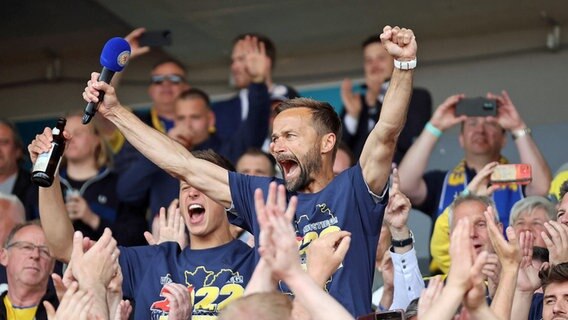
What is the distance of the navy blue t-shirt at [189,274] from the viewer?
4.99 metres

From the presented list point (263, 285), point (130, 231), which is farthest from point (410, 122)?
point (263, 285)

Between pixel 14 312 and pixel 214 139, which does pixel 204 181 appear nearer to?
pixel 14 312

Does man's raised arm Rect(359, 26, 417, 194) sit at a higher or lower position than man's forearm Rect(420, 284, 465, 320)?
higher

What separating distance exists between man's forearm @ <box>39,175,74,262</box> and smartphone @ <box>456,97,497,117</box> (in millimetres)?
2611

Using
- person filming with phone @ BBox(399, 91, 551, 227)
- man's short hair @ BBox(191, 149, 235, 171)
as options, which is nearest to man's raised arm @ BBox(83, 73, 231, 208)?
man's short hair @ BBox(191, 149, 235, 171)

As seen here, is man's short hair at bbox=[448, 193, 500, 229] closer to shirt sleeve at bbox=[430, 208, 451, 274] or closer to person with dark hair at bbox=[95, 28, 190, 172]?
shirt sleeve at bbox=[430, 208, 451, 274]

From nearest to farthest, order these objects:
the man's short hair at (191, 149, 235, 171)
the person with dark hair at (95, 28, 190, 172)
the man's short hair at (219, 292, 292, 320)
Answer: the man's short hair at (219, 292, 292, 320)
the man's short hair at (191, 149, 235, 171)
the person with dark hair at (95, 28, 190, 172)

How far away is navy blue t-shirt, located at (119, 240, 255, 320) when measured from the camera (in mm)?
4988

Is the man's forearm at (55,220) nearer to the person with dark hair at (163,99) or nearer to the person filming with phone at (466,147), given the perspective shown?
the person filming with phone at (466,147)

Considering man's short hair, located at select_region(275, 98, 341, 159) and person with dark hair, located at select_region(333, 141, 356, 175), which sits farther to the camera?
person with dark hair, located at select_region(333, 141, 356, 175)

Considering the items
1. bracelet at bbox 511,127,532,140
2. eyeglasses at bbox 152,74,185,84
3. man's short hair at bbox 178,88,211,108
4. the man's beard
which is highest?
eyeglasses at bbox 152,74,185,84

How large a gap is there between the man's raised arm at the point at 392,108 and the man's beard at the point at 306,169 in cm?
27

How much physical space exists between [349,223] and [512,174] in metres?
1.81

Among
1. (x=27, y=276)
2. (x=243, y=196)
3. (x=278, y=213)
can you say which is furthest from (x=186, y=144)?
(x=278, y=213)
